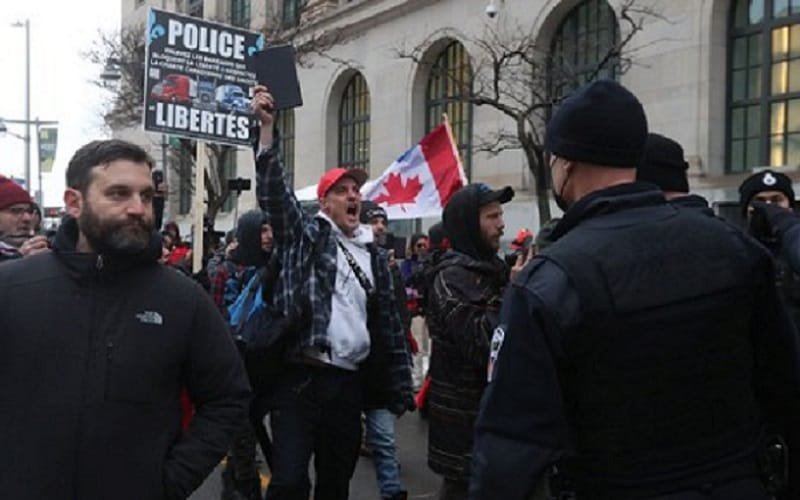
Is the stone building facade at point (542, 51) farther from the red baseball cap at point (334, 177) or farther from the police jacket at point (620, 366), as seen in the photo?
the police jacket at point (620, 366)

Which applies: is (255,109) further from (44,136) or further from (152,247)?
(44,136)

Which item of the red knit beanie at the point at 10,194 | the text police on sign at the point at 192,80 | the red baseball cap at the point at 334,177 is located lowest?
the red knit beanie at the point at 10,194

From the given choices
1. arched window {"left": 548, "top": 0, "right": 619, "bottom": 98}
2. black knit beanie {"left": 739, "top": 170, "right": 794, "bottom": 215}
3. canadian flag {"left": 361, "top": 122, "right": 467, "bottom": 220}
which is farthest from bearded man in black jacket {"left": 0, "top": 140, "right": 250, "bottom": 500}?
arched window {"left": 548, "top": 0, "right": 619, "bottom": 98}

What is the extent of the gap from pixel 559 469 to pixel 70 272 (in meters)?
1.55

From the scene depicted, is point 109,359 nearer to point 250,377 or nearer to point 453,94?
point 250,377

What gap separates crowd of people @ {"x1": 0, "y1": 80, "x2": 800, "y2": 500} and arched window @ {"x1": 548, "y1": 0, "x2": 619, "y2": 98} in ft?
51.9

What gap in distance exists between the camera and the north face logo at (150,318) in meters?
2.72

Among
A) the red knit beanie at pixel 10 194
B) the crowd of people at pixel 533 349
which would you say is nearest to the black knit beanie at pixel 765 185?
the crowd of people at pixel 533 349

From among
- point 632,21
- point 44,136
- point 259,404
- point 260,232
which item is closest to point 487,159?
point 632,21

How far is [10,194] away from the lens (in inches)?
213

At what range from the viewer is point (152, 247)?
2854 mm

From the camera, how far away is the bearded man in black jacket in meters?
2.59

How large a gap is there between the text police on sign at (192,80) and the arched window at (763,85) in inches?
463

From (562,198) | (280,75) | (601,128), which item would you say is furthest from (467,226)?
(601,128)
